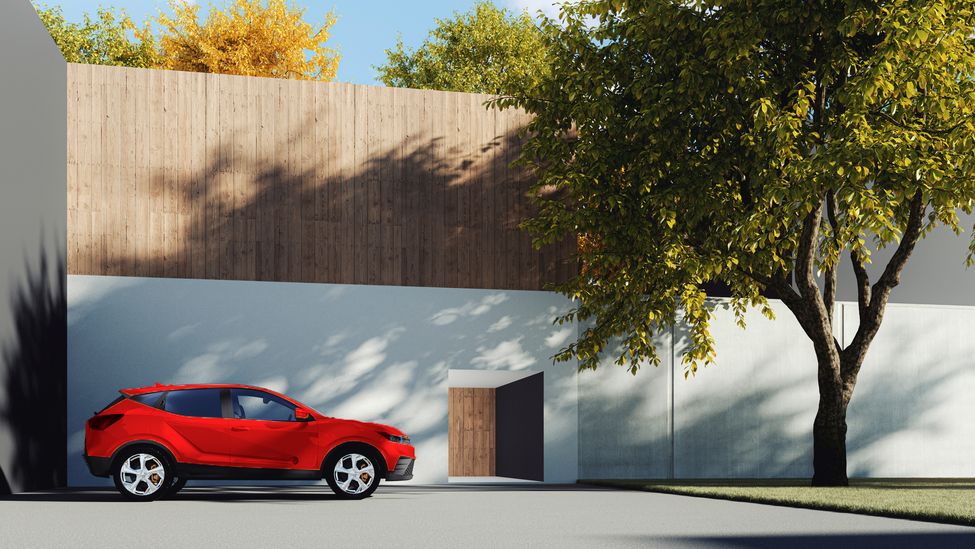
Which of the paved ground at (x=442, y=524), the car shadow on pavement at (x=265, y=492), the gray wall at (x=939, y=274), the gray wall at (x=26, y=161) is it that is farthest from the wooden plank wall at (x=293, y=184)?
the gray wall at (x=939, y=274)

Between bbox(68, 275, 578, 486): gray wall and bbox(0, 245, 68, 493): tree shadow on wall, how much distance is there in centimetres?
30

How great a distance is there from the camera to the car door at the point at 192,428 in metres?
10.6

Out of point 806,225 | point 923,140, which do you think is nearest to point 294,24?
point 806,225

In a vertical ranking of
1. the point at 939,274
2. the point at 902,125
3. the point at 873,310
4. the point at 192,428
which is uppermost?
the point at 902,125

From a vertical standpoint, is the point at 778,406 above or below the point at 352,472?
above

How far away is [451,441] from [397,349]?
293 inches

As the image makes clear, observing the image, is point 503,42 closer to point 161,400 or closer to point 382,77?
point 382,77

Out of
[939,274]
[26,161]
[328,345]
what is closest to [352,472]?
[328,345]

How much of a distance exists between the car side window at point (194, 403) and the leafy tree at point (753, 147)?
6046mm

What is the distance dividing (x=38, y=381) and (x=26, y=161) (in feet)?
10.9

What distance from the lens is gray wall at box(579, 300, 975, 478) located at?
16.0m

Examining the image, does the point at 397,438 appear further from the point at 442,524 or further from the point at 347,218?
the point at 347,218

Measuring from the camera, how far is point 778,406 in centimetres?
1677

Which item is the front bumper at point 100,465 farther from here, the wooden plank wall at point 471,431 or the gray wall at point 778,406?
the wooden plank wall at point 471,431
